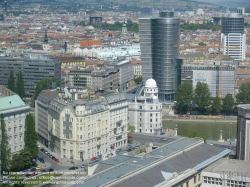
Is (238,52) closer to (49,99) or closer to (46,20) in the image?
(49,99)

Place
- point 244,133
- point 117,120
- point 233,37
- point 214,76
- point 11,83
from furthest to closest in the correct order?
point 233,37 → point 214,76 → point 11,83 → point 117,120 → point 244,133

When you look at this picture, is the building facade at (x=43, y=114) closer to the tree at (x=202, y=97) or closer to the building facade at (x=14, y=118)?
the building facade at (x=14, y=118)

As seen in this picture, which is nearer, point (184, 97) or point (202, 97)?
point (202, 97)

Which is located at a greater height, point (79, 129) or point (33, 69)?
point (33, 69)

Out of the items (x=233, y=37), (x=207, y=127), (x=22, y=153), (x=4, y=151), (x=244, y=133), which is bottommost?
(x=207, y=127)

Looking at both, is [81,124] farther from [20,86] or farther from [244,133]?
[20,86]

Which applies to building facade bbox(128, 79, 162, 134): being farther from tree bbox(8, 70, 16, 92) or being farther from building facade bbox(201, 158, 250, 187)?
building facade bbox(201, 158, 250, 187)

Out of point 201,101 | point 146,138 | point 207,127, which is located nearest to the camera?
point 146,138

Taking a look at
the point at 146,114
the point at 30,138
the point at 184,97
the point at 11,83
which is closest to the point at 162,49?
the point at 184,97
